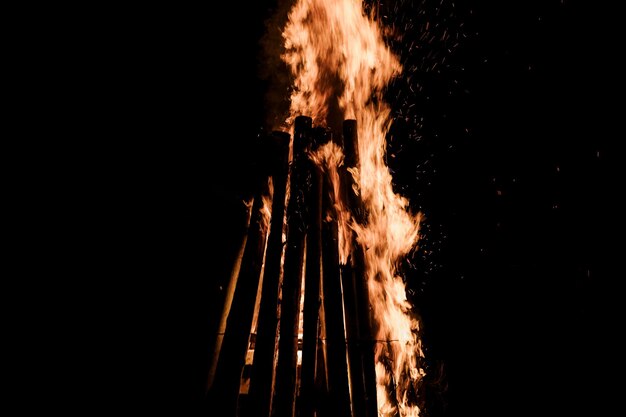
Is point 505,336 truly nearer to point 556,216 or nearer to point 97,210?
point 556,216

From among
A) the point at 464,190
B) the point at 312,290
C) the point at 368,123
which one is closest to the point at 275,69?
the point at 368,123

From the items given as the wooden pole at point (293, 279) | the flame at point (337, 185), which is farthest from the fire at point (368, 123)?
the wooden pole at point (293, 279)

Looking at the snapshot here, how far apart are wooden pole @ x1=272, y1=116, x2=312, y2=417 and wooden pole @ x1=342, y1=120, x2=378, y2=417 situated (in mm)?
358

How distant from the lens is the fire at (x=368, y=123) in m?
2.28

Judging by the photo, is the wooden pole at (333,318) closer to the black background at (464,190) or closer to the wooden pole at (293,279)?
the wooden pole at (293,279)

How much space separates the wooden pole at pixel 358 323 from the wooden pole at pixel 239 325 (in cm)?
67

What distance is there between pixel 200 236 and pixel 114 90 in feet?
5.57

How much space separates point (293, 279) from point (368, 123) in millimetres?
1740

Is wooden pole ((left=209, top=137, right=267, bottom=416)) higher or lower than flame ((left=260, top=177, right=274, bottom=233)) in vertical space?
lower

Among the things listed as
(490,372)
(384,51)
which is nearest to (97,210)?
(384,51)

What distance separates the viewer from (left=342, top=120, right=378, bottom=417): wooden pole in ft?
5.88

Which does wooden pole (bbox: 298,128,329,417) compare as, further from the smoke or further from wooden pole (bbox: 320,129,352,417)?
the smoke

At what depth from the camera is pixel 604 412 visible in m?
2.65

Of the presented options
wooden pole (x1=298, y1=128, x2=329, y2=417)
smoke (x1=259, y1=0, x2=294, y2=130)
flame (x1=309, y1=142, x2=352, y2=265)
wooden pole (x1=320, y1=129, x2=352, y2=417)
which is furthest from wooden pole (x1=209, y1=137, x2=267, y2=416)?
smoke (x1=259, y1=0, x2=294, y2=130)
